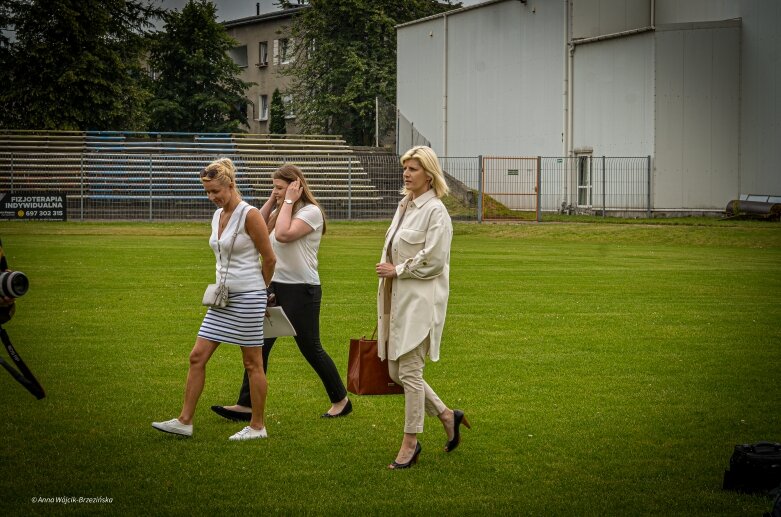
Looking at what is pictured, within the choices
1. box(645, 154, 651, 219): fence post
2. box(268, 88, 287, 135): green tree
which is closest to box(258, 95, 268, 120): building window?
box(268, 88, 287, 135): green tree

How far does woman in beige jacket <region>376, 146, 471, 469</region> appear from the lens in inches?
279

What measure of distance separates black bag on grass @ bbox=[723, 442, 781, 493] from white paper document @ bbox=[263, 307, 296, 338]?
3.29m

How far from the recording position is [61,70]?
5278 cm

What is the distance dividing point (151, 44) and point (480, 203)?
25.6m

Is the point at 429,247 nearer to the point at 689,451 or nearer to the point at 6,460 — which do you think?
the point at 689,451

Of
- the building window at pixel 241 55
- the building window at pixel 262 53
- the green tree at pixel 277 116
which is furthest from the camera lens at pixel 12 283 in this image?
the building window at pixel 241 55

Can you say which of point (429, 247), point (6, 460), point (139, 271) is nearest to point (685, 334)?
point (429, 247)

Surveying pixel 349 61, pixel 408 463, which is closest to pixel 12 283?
pixel 408 463

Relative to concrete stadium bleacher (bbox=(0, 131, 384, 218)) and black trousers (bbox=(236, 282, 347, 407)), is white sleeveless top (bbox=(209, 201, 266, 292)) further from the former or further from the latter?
concrete stadium bleacher (bbox=(0, 131, 384, 218))

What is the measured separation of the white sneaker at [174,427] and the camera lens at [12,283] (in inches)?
A: 105

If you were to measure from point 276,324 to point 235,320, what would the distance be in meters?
0.48

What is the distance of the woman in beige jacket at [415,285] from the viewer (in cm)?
709

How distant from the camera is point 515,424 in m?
8.55

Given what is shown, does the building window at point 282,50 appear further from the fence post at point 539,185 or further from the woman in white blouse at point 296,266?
the woman in white blouse at point 296,266
